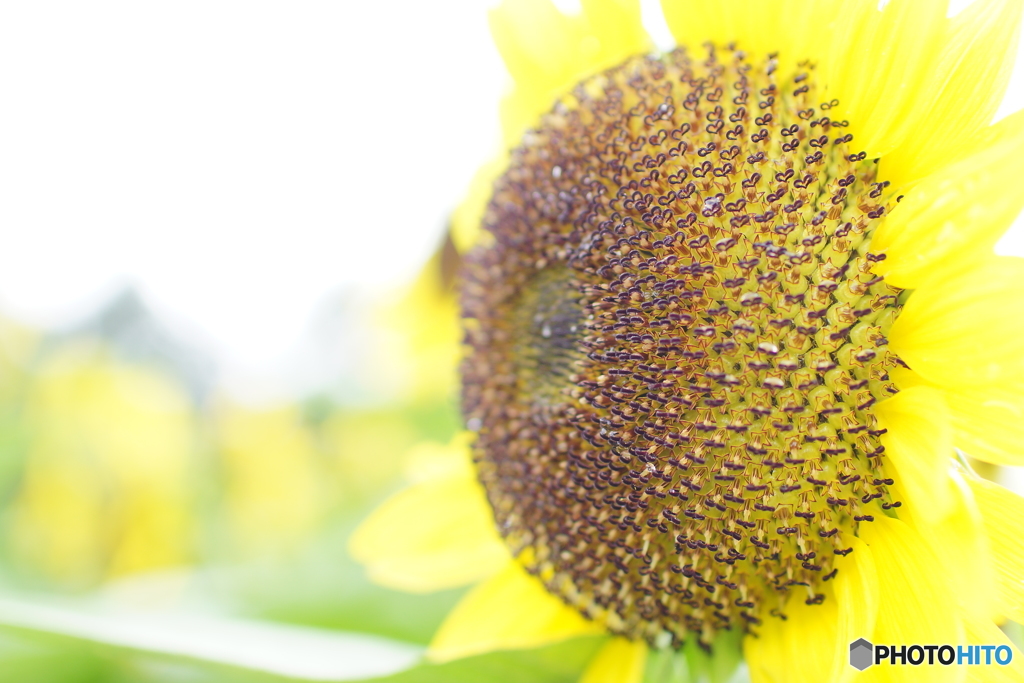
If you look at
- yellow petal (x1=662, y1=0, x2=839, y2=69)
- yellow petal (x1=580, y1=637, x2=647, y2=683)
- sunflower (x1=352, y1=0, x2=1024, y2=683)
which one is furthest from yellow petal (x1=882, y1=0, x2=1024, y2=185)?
yellow petal (x1=580, y1=637, x2=647, y2=683)

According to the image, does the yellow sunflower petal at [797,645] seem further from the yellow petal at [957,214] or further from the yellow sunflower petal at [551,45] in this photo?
the yellow sunflower petal at [551,45]

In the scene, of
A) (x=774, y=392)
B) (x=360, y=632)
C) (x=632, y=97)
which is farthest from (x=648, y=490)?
(x=360, y=632)

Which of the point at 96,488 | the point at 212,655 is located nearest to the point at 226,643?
the point at 212,655

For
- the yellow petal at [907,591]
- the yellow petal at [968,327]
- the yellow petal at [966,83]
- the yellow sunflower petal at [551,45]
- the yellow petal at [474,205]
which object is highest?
the yellow sunflower petal at [551,45]

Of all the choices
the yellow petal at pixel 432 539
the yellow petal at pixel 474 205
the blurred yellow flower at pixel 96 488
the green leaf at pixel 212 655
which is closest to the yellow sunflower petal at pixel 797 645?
the green leaf at pixel 212 655

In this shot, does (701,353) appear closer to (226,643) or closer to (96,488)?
(226,643)

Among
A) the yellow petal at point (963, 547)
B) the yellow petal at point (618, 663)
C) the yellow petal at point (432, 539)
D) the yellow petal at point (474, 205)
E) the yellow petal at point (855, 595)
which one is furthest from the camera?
the yellow petal at point (474, 205)
